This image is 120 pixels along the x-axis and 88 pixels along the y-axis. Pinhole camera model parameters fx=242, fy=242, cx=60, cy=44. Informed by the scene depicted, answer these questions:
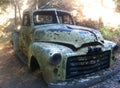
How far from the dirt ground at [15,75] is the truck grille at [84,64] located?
2.55 ft

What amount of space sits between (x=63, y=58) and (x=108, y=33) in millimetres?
6875

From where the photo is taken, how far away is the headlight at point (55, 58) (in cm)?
521

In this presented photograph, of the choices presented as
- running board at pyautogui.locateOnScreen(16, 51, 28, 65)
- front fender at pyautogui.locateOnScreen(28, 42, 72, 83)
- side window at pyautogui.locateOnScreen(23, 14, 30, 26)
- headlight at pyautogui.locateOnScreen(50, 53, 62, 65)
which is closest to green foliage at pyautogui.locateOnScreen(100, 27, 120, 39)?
running board at pyautogui.locateOnScreen(16, 51, 28, 65)

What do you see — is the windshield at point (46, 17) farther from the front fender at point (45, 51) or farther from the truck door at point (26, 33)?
the front fender at point (45, 51)

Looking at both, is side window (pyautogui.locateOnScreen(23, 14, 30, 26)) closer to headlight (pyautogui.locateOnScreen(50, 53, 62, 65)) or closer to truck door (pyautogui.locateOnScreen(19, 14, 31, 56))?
truck door (pyautogui.locateOnScreen(19, 14, 31, 56))

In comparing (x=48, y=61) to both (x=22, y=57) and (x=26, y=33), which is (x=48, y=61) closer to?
(x=26, y=33)

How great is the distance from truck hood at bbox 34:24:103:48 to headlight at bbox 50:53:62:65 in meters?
0.65

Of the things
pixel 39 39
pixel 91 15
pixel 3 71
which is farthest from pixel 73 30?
pixel 91 15

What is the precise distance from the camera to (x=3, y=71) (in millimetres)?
7812

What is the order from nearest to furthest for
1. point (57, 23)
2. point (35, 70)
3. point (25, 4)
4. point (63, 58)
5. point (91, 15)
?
point (63, 58), point (35, 70), point (57, 23), point (91, 15), point (25, 4)

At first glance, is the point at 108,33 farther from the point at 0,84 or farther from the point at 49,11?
the point at 0,84

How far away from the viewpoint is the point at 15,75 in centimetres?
728

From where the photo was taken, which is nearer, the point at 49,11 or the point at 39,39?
the point at 39,39

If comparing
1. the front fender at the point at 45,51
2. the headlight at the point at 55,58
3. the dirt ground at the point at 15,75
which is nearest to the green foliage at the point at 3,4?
the dirt ground at the point at 15,75
